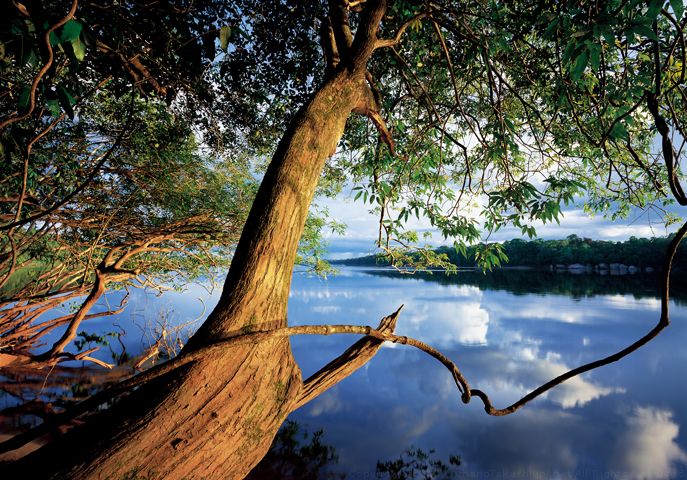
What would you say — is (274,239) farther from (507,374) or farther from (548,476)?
(507,374)

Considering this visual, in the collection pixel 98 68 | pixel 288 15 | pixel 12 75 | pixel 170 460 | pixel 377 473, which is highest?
pixel 288 15

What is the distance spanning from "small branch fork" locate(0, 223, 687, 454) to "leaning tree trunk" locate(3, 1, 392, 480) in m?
0.05

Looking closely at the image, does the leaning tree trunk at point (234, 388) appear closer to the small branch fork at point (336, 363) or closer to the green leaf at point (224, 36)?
the small branch fork at point (336, 363)

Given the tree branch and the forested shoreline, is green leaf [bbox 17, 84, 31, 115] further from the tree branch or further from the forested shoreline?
the forested shoreline

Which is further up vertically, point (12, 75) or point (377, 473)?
point (12, 75)

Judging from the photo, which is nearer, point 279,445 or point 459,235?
point 459,235

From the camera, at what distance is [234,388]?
30.1 inches

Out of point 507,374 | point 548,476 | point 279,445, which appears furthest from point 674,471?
point 279,445

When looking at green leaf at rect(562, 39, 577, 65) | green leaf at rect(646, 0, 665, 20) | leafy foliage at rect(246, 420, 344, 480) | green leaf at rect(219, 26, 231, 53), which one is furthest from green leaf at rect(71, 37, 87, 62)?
leafy foliage at rect(246, 420, 344, 480)

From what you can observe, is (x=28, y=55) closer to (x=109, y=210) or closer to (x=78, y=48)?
(x=78, y=48)

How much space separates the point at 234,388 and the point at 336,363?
428mm

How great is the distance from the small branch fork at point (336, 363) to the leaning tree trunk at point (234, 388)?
0.15 ft

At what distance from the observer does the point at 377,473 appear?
4.54 meters

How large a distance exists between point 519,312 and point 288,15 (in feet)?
66.5
